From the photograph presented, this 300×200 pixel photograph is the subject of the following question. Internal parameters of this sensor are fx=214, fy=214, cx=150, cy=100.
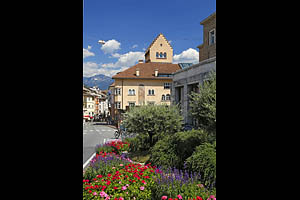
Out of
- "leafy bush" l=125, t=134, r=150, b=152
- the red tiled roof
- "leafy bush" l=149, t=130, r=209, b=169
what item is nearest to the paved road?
"leafy bush" l=125, t=134, r=150, b=152

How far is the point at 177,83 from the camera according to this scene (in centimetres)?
2050

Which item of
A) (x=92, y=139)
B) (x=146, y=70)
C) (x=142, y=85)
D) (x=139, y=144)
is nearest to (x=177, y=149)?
(x=139, y=144)

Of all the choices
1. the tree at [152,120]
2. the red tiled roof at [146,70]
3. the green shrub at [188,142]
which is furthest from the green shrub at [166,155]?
the red tiled roof at [146,70]

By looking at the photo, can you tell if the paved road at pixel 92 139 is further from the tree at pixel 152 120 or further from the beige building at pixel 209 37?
the beige building at pixel 209 37

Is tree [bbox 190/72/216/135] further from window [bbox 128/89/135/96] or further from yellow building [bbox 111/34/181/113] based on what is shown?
window [bbox 128/89/135/96]

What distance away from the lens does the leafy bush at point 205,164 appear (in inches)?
208

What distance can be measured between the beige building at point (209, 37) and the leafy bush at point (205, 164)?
13002 mm

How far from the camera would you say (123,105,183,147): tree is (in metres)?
10.1

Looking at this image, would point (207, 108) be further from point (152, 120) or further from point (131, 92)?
point (131, 92)

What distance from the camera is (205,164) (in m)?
5.51

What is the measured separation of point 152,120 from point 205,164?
479cm

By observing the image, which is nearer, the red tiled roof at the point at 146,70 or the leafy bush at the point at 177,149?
the leafy bush at the point at 177,149
